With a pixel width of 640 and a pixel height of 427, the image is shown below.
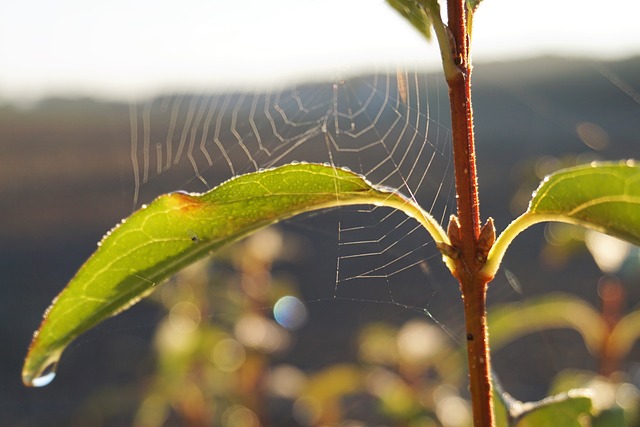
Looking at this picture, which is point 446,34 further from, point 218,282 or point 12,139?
point 12,139

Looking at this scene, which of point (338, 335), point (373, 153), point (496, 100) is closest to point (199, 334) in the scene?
point (338, 335)

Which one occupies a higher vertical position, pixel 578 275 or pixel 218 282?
pixel 218 282

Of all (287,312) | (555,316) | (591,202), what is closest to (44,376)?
(591,202)

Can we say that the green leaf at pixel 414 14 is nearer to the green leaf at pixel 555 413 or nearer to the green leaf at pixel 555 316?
the green leaf at pixel 555 413

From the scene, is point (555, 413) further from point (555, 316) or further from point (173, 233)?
point (555, 316)

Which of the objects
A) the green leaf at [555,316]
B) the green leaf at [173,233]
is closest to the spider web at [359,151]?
the green leaf at [173,233]

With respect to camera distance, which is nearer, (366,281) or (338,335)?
(338,335)

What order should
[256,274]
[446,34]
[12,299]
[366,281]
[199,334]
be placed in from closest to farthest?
[446,34]
[199,334]
[256,274]
[366,281]
[12,299]
